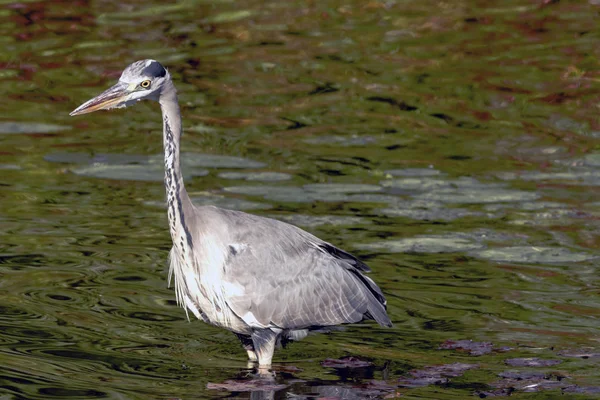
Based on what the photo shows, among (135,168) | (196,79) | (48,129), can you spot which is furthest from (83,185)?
(196,79)

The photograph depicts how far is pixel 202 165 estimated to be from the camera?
14.6m

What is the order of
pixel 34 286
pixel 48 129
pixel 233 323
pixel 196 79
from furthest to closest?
pixel 196 79 < pixel 48 129 < pixel 34 286 < pixel 233 323

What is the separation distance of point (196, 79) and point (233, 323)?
9618 millimetres

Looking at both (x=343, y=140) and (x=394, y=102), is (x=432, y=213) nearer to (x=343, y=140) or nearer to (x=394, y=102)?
(x=343, y=140)

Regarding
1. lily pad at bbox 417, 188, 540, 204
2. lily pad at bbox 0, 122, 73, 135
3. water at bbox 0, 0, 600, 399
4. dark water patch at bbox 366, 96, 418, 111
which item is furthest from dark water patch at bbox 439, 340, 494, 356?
lily pad at bbox 0, 122, 73, 135

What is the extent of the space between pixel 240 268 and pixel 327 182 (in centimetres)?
505

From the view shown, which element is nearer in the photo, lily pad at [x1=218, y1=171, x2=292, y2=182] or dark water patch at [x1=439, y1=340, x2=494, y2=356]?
dark water patch at [x1=439, y1=340, x2=494, y2=356]

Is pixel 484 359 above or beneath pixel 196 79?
beneath

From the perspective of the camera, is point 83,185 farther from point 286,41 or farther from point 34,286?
point 286,41

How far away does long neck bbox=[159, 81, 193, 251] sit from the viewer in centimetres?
903

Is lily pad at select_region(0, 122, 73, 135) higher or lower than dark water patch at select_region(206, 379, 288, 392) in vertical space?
higher

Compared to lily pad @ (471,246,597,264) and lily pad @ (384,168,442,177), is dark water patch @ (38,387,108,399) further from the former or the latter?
lily pad @ (384,168,442,177)

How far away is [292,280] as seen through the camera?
9375mm

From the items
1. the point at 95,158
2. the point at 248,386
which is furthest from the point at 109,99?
the point at 95,158
